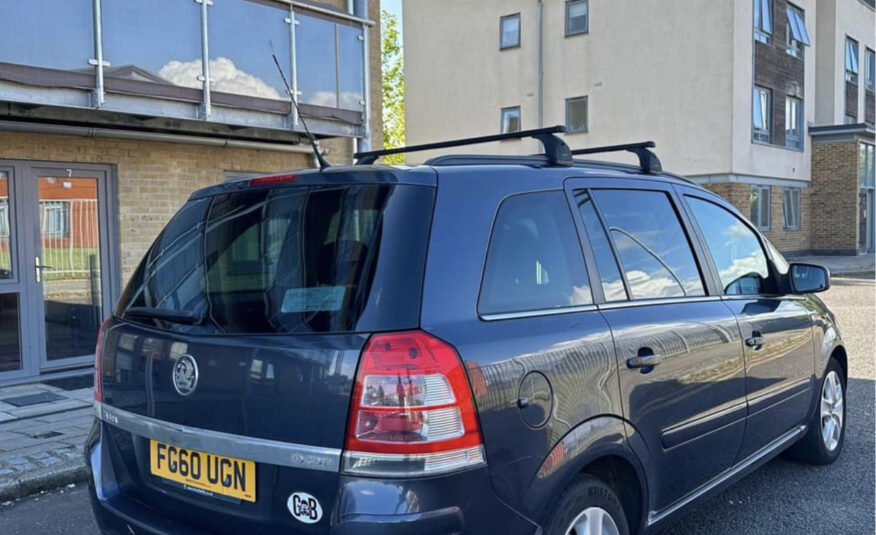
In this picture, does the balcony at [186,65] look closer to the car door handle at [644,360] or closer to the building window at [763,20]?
the car door handle at [644,360]

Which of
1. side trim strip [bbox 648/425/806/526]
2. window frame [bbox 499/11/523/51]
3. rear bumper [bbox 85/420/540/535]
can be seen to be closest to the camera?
rear bumper [bbox 85/420/540/535]

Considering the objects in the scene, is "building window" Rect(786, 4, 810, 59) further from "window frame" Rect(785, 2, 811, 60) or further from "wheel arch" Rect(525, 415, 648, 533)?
"wheel arch" Rect(525, 415, 648, 533)

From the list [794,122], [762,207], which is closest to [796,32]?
[794,122]

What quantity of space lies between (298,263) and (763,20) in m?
23.8

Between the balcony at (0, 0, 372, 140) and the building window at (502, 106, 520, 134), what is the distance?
16.9 metres

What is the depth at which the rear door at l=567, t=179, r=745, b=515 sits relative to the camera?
2891mm

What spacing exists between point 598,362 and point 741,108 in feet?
68.8

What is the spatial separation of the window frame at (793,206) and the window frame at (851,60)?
6.27 m

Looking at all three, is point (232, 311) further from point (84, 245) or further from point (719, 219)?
point (84, 245)

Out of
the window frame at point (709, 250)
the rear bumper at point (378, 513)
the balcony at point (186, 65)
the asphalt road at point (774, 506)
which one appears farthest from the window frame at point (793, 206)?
the rear bumper at point (378, 513)

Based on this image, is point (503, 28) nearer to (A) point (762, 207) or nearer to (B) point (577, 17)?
(B) point (577, 17)

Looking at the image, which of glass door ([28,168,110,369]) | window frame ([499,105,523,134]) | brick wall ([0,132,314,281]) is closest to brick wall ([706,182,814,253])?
window frame ([499,105,523,134])

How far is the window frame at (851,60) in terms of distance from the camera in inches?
1103

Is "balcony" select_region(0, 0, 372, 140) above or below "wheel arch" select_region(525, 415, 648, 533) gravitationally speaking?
above
